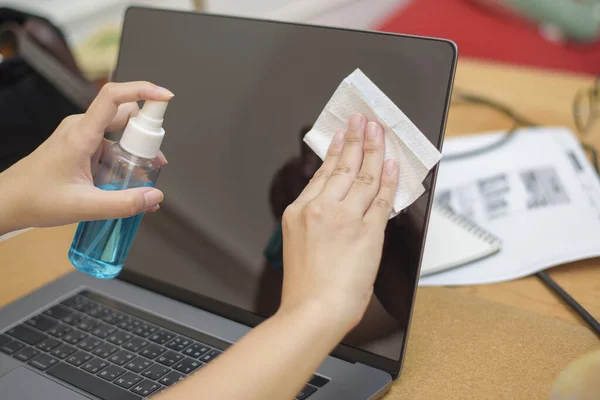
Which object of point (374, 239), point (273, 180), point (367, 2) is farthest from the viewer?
point (367, 2)

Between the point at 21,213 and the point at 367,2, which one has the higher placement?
the point at 21,213

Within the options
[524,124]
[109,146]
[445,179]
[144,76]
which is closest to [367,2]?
[524,124]

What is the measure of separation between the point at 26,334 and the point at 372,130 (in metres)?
0.38

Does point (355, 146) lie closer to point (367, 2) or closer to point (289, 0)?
point (289, 0)

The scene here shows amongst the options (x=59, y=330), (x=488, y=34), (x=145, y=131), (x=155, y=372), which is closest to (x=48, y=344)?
(x=59, y=330)

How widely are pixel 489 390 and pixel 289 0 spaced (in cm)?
161

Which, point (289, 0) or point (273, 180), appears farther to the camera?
point (289, 0)

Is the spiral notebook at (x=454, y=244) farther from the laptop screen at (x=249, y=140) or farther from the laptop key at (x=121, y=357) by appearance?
the laptop key at (x=121, y=357)

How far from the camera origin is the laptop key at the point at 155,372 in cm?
51

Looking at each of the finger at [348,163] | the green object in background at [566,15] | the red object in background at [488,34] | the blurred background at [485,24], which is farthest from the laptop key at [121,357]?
the green object in background at [566,15]

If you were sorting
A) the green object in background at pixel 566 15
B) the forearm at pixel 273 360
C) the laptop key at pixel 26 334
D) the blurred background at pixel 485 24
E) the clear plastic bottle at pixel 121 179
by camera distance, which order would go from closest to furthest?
1. the forearm at pixel 273 360
2. the clear plastic bottle at pixel 121 179
3. the laptop key at pixel 26 334
4. the blurred background at pixel 485 24
5. the green object in background at pixel 566 15

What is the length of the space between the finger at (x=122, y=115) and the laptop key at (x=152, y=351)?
193 millimetres

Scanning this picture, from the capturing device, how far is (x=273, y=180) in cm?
59

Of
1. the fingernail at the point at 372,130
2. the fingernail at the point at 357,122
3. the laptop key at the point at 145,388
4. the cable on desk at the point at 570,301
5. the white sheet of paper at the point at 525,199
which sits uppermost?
the fingernail at the point at 357,122
